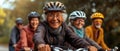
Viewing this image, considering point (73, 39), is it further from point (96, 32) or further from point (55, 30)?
point (96, 32)

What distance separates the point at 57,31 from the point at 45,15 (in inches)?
11.4

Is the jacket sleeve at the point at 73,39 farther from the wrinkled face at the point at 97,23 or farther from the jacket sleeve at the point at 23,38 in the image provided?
the wrinkled face at the point at 97,23

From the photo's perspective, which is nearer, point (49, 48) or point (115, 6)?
point (49, 48)

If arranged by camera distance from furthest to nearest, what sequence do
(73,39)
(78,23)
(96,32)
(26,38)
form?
1. (96,32)
2. (26,38)
3. (78,23)
4. (73,39)

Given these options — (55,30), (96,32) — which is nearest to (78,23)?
(96,32)

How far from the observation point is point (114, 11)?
15.7 meters

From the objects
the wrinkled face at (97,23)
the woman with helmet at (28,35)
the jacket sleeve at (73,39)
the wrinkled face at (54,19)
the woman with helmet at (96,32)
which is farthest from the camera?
the wrinkled face at (97,23)

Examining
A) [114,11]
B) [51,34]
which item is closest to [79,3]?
[114,11]

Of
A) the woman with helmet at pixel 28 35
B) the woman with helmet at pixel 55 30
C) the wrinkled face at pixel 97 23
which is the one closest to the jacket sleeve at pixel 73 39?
the woman with helmet at pixel 55 30

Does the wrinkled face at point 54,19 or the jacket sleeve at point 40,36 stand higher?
the wrinkled face at point 54,19

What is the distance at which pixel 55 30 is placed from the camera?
5949 mm

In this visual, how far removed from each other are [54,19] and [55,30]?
7.6 inches

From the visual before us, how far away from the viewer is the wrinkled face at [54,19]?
5854 millimetres

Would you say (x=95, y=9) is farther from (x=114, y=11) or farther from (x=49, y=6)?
(x=49, y=6)
